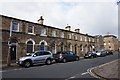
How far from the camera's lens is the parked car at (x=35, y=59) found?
1337 cm

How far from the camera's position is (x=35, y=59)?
1424 centimetres

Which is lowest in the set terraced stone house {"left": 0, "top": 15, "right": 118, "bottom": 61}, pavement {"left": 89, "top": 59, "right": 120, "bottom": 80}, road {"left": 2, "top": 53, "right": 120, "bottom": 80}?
road {"left": 2, "top": 53, "right": 120, "bottom": 80}

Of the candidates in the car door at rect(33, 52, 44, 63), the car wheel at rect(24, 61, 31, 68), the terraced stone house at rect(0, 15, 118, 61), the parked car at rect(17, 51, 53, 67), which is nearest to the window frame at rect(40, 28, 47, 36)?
the terraced stone house at rect(0, 15, 118, 61)

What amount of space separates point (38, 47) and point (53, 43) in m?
3.87

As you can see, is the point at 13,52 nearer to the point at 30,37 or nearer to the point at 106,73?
the point at 30,37

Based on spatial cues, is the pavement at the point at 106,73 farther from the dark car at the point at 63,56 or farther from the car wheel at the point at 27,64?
the dark car at the point at 63,56

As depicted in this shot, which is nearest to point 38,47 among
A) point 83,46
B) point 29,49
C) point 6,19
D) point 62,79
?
point 29,49

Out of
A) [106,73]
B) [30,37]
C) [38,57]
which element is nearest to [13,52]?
[30,37]

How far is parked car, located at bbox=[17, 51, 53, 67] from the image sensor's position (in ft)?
43.9

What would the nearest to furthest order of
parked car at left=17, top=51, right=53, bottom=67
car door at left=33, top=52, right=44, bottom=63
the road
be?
the road
parked car at left=17, top=51, right=53, bottom=67
car door at left=33, top=52, right=44, bottom=63

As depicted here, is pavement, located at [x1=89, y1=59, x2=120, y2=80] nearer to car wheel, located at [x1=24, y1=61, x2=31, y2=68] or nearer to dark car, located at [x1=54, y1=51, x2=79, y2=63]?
car wheel, located at [x1=24, y1=61, x2=31, y2=68]

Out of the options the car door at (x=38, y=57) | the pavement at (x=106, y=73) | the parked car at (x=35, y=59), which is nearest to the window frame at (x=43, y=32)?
the parked car at (x=35, y=59)

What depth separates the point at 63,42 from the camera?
87.0 ft

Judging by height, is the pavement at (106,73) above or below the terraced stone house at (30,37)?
below
